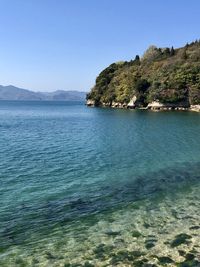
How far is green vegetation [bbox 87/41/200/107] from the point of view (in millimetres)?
126438

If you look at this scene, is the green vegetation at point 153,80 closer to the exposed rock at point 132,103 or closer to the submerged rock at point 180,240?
the exposed rock at point 132,103

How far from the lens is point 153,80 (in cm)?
13712

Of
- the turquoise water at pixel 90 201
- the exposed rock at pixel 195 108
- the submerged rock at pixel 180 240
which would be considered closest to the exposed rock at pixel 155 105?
the exposed rock at pixel 195 108

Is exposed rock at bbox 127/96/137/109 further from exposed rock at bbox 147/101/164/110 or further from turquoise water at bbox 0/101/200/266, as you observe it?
turquoise water at bbox 0/101/200/266

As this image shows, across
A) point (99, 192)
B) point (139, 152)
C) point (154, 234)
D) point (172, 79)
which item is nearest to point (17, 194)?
point (99, 192)

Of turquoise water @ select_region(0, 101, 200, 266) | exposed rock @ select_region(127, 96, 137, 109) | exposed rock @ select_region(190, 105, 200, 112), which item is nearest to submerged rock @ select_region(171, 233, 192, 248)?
turquoise water @ select_region(0, 101, 200, 266)

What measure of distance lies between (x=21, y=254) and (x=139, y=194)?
11.2 meters

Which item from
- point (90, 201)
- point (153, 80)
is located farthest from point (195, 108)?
point (90, 201)

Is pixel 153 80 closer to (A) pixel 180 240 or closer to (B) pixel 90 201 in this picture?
(B) pixel 90 201

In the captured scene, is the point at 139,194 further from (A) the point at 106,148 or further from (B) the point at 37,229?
(A) the point at 106,148

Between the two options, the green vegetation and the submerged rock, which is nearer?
the submerged rock

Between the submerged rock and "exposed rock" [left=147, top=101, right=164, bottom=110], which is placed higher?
"exposed rock" [left=147, top=101, right=164, bottom=110]

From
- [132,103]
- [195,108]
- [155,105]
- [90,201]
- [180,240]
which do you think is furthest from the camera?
[132,103]

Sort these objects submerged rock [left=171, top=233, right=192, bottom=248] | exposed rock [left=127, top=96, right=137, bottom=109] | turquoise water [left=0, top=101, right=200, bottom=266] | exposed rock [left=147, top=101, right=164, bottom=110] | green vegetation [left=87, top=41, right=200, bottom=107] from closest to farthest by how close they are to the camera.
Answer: turquoise water [left=0, top=101, right=200, bottom=266], submerged rock [left=171, top=233, right=192, bottom=248], green vegetation [left=87, top=41, right=200, bottom=107], exposed rock [left=147, top=101, right=164, bottom=110], exposed rock [left=127, top=96, right=137, bottom=109]
